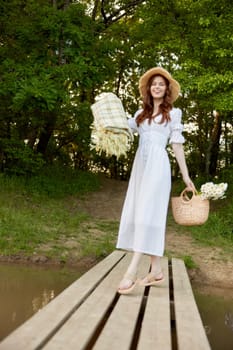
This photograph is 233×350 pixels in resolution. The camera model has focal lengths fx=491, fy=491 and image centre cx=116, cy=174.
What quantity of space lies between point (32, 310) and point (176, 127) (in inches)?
81.2

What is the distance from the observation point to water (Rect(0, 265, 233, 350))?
4.12 metres

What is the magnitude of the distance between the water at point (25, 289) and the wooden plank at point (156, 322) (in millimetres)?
1104

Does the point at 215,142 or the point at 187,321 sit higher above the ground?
the point at 215,142

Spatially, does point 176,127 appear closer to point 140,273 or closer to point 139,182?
point 139,182

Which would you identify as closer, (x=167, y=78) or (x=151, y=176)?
(x=151, y=176)

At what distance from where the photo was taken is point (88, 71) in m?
9.64

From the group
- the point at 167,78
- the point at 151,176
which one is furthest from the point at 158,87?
the point at 151,176

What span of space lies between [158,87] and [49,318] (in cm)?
216

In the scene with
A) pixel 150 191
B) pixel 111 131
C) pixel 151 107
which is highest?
pixel 151 107

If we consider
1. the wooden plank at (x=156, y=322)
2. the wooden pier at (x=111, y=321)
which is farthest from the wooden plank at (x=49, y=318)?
the wooden plank at (x=156, y=322)

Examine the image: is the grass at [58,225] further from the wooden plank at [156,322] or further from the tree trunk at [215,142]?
the tree trunk at [215,142]

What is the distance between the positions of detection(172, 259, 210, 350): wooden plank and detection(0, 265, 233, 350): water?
1.37 ft

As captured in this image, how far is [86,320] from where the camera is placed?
3.10m

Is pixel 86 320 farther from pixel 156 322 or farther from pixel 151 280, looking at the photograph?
pixel 151 280
